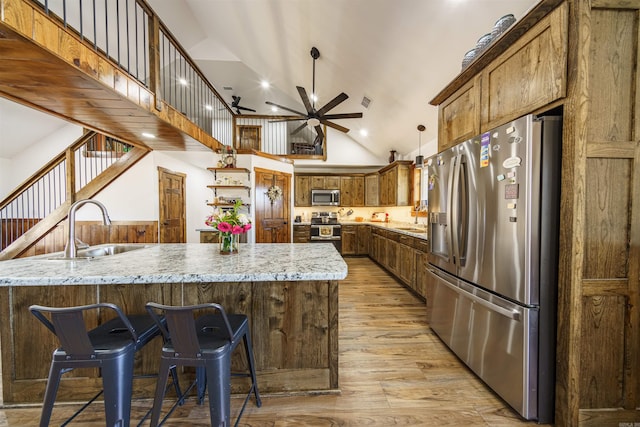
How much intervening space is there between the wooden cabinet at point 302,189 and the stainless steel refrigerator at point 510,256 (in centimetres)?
514

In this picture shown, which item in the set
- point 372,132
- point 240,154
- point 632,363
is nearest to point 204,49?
point 240,154

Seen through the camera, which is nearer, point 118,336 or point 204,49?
point 118,336

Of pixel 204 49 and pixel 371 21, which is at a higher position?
pixel 204 49

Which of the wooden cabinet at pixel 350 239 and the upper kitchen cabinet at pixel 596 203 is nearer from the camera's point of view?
the upper kitchen cabinet at pixel 596 203

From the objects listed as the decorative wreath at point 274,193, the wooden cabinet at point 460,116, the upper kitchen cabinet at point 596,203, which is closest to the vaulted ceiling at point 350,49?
the wooden cabinet at point 460,116

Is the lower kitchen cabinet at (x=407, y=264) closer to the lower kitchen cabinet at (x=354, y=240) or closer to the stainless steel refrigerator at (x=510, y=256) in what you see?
the stainless steel refrigerator at (x=510, y=256)

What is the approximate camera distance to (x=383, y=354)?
91.8 inches

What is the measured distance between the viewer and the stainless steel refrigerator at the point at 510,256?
154 centimetres

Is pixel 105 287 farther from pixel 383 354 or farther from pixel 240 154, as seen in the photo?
pixel 240 154

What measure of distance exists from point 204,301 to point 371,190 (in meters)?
5.80

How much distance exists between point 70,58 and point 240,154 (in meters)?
3.30

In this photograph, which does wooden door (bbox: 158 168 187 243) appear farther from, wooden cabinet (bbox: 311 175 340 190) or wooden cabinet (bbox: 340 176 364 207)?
wooden cabinet (bbox: 340 176 364 207)

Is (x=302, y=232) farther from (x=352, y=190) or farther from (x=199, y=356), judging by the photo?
(x=199, y=356)

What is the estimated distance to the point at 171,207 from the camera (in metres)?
4.94
